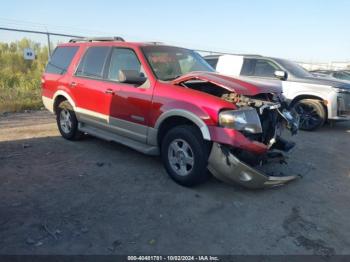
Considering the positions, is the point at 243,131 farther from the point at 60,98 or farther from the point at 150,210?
the point at 60,98

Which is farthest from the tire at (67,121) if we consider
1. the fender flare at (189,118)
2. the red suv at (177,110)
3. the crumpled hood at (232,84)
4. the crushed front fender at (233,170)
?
the crushed front fender at (233,170)

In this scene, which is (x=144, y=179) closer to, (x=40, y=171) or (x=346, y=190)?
(x=40, y=171)

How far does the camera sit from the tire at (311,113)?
789cm

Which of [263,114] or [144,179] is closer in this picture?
[263,114]

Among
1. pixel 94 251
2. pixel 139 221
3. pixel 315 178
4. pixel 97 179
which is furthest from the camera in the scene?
pixel 315 178

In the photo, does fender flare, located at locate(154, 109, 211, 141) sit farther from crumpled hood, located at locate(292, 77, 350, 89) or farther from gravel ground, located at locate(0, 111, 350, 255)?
crumpled hood, located at locate(292, 77, 350, 89)

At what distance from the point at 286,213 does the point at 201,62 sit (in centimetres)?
295

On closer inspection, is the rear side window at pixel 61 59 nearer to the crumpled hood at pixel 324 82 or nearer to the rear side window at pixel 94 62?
the rear side window at pixel 94 62

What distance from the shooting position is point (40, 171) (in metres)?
4.76

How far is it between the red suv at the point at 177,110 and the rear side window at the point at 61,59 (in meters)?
0.09

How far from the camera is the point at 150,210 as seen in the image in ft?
12.1

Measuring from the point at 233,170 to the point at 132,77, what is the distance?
1.94m

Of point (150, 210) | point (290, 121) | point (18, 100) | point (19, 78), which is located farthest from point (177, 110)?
point (19, 78)

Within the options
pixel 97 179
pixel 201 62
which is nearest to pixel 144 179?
pixel 97 179
